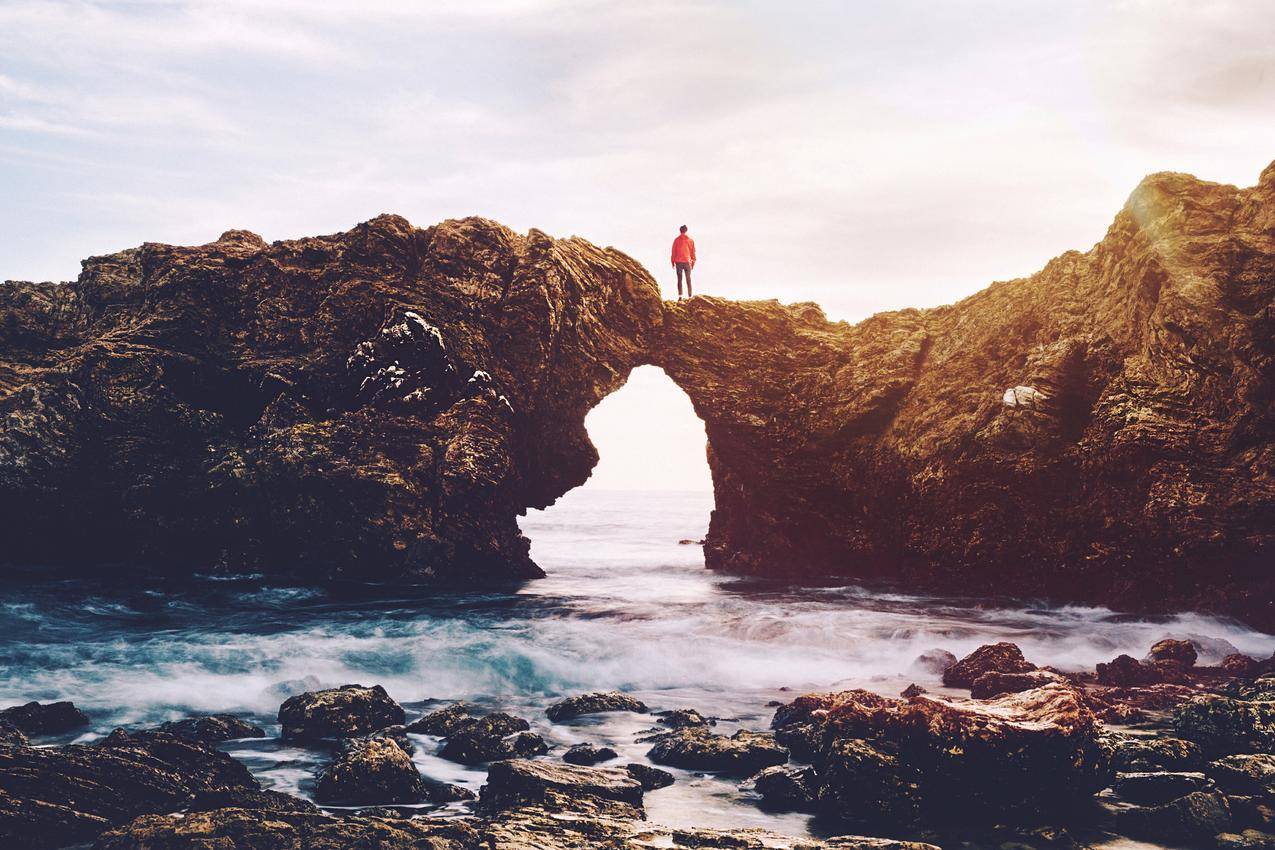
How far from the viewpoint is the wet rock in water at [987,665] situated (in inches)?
645

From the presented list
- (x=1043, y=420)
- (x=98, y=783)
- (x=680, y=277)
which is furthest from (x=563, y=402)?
(x=98, y=783)

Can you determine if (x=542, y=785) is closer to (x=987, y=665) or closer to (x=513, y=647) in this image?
(x=987, y=665)

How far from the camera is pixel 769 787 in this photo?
10578mm

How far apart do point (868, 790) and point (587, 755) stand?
4061mm

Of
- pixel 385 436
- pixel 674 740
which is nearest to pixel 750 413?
pixel 385 436

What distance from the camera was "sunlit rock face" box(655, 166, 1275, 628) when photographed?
2252cm

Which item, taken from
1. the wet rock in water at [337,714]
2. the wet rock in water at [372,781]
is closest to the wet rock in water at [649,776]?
the wet rock in water at [372,781]

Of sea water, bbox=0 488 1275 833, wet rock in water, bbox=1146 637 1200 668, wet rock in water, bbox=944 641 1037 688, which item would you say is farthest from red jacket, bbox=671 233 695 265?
wet rock in water, bbox=1146 637 1200 668

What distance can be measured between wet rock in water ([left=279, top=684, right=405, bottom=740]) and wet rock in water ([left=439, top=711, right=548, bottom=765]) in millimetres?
1908

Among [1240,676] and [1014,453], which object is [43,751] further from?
[1014,453]

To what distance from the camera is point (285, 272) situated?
103ft

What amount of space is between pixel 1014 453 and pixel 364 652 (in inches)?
751

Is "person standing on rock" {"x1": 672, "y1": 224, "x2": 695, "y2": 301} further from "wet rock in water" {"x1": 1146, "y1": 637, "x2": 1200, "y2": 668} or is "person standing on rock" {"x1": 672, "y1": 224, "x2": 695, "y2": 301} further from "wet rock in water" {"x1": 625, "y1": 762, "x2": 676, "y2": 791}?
"wet rock in water" {"x1": 625, "y1": 762, "x2": 676, "y2": 791}

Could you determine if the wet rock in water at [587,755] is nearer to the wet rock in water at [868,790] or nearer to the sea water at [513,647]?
the sea water at [513,647]
